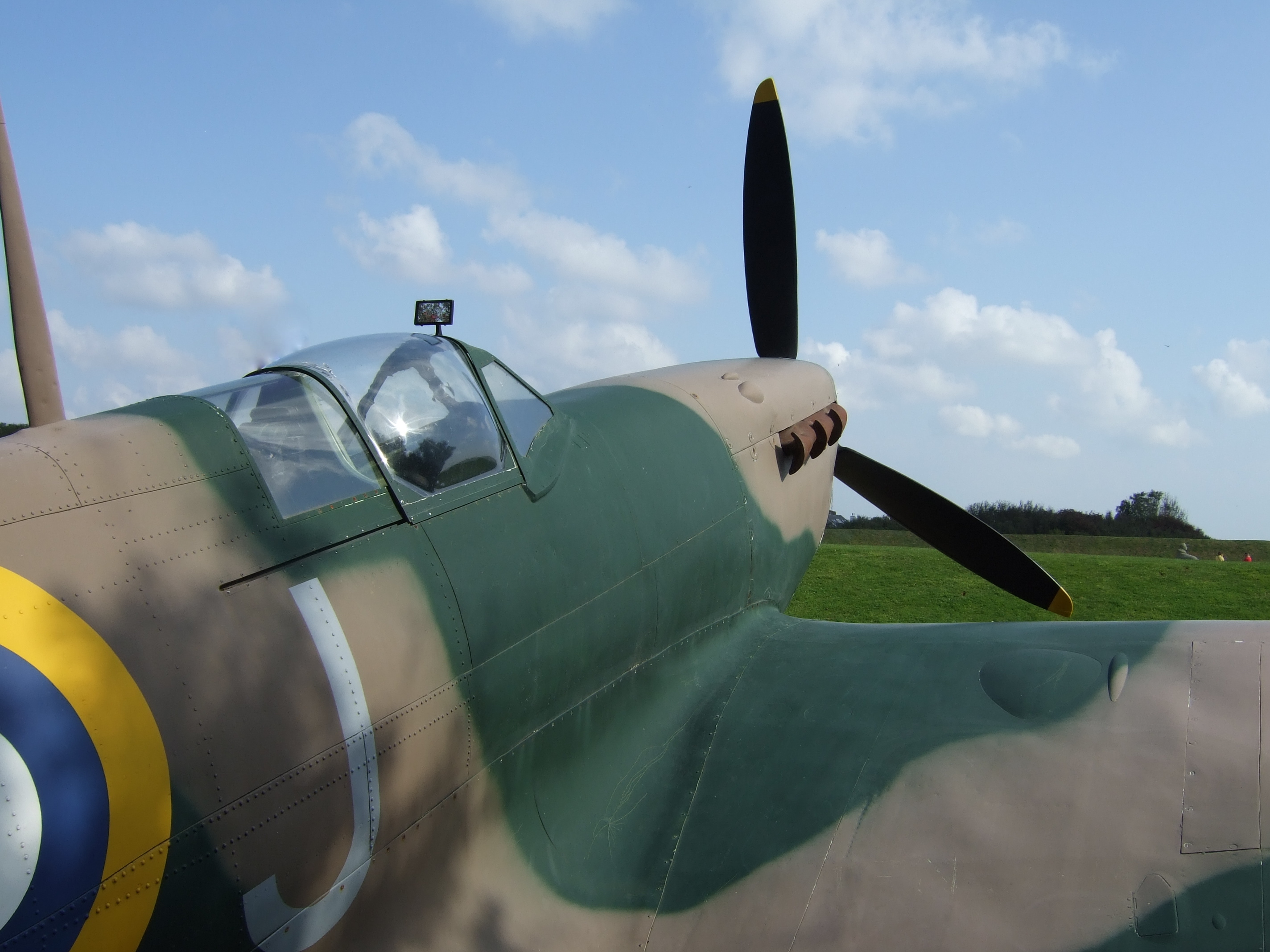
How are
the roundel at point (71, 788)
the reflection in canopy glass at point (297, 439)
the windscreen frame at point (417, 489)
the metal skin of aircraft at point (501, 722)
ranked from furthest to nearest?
the windscreen frame at point (417, 489), the reflection in canopy glass at point (297, 439), the metal skin of aircraft at point (501, 722), the roundel at point (71, 788)

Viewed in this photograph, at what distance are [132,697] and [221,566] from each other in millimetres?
432

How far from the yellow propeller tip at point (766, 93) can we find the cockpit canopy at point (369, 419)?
15.3ft

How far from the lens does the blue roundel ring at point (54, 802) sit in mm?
2109

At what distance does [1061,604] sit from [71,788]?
5.68 meters

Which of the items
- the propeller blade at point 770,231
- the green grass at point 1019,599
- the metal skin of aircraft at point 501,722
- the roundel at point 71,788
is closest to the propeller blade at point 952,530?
the propeller blade at point 770,231

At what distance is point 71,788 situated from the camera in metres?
2.18

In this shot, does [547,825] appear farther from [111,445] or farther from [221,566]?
[111,445]

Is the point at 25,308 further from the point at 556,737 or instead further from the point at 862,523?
the point at 862,523

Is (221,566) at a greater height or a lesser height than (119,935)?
greater

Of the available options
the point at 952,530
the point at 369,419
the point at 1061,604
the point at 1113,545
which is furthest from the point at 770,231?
the point at 1113,545

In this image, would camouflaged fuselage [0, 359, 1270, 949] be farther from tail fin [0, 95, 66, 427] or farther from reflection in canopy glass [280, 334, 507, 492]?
tail fin [0, 95, 66, 427]

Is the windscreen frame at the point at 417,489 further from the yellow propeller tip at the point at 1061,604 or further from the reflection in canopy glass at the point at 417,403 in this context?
the yellow propeller tip at the point at 1061,604

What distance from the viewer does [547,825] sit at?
3.53 meters

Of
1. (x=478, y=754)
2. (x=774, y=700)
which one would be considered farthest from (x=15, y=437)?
(x=774, y=700)
